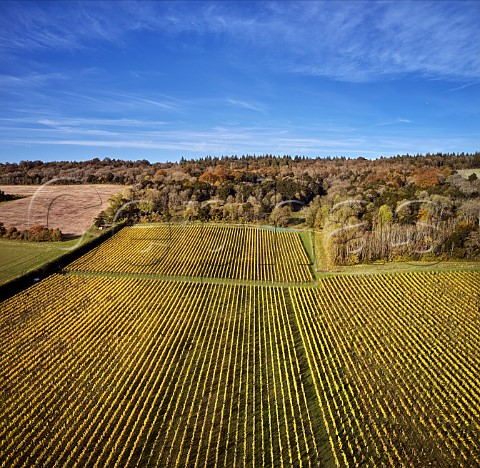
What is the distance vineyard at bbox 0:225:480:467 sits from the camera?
18.8 metres

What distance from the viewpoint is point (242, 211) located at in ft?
256

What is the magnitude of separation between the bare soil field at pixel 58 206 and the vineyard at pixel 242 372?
28.0 meters

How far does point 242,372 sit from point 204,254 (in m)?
32.2

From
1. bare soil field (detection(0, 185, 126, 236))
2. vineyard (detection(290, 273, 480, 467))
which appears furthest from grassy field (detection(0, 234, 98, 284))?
vineyard (detection(290, 273, 480, 467))

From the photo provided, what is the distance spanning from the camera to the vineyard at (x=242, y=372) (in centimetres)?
1878

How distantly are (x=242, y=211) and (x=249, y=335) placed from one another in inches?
1931

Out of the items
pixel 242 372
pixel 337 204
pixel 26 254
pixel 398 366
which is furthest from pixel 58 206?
pixel 398 366

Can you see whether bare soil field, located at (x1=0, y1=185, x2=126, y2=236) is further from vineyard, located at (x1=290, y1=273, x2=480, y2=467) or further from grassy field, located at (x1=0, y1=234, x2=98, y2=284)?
vineyard, located at (x1=290, y1=273, x2=480, y2=467)

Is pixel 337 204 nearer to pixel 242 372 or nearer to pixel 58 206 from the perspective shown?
pixel 242 372

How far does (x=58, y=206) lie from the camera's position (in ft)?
255

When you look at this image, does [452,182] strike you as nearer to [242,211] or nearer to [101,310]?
[242,211]

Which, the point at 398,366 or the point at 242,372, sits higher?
the point at 398,366

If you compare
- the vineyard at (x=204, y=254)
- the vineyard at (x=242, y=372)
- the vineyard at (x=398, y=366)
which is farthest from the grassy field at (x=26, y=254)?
the vineyard at (x=398, y=366)

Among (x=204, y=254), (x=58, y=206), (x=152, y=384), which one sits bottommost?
(x=152, y=384)
